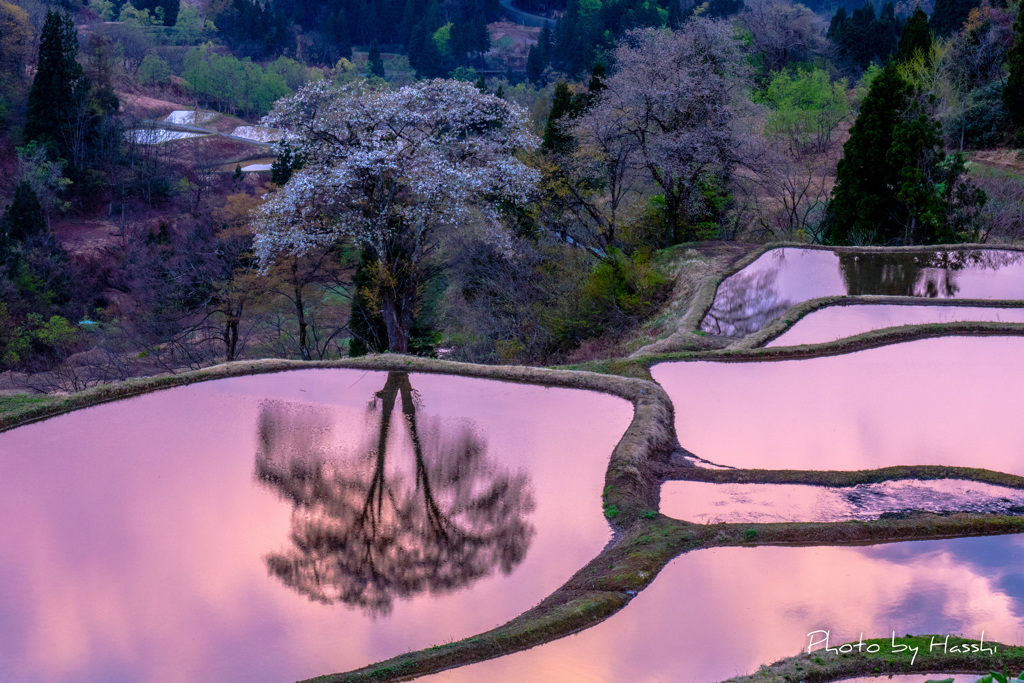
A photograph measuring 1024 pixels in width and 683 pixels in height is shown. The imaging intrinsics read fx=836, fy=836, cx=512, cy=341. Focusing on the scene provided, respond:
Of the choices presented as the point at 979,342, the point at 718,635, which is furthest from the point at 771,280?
the point at 718,635

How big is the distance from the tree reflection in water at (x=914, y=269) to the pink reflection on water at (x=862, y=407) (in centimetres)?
444

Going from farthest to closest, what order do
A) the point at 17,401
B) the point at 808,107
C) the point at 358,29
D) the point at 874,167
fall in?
the point at 358,29 < the point at 808,107 < the point at 874,167 < the point at 17,401

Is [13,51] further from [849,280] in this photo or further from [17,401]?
[849,280]

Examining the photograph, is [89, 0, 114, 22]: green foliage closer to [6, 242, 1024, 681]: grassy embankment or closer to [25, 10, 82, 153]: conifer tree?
[25, 10, 82, 153]: conifer tree

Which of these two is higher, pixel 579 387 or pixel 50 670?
pixel 579 387

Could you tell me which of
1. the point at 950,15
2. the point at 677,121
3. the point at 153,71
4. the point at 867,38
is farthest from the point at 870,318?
the point at 153,71

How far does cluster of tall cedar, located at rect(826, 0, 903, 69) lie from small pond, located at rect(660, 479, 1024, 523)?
5977 centimetres

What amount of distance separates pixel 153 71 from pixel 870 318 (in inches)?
3198

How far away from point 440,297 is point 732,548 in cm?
2513

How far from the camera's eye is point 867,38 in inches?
2474

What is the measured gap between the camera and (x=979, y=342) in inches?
658

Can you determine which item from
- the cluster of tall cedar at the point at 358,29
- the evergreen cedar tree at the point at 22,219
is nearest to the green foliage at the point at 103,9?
the cluster of tall cedar at the point at 358,29

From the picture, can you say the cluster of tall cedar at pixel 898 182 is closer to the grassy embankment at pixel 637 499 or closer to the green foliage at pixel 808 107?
the grassy embankment at pixel 637 499

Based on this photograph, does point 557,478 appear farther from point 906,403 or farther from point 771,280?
point 771,280
